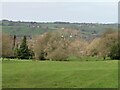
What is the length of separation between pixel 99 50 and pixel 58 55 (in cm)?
1090

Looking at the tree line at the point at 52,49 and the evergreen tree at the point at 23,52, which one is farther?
the evergreen tree at the point at 23,52

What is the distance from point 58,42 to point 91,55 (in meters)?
9.41

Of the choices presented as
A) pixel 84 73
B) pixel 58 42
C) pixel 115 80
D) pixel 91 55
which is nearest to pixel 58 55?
pixel 58 42

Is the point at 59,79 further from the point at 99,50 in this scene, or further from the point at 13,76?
the point at 99,50

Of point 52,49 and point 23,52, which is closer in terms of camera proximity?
point 23,52

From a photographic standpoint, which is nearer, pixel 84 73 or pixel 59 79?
pixel 59 79

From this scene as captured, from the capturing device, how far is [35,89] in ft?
69.5

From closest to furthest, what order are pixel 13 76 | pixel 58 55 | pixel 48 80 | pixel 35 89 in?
pixel 35 89 < pixel 48 80 < pixel 13 76 < pixel 58 55

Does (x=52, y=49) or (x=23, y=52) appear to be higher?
(x=52, y=49)

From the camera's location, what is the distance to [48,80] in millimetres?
26797

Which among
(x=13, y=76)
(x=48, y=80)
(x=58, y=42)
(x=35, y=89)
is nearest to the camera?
(x=35, y=89)

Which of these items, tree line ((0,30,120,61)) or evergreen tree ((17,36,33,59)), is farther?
evergreen tree ((17,36,33,59))

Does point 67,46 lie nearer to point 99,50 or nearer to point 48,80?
point 99,50

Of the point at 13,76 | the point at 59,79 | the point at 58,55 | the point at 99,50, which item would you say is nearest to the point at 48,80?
the point at 59,79
